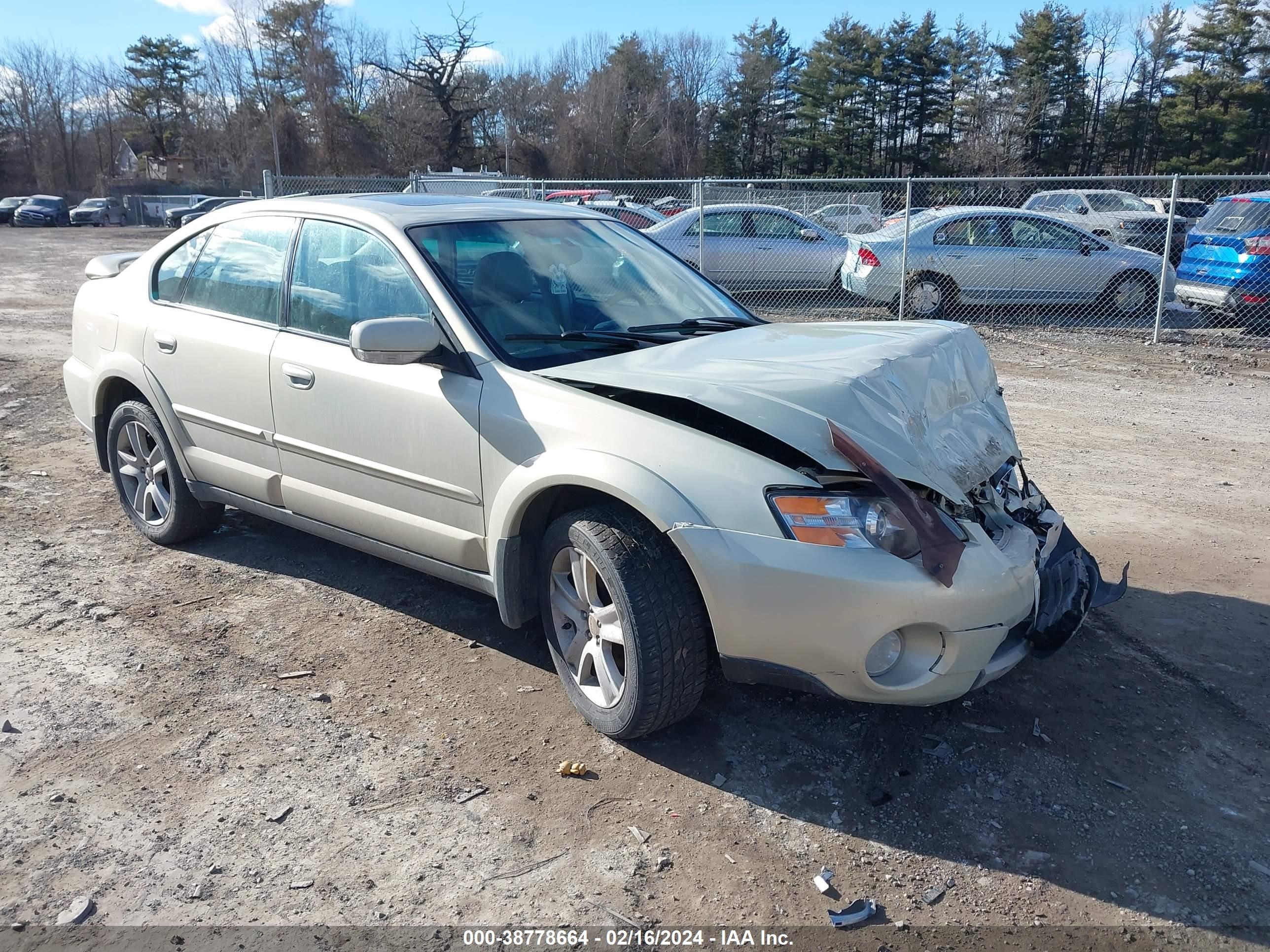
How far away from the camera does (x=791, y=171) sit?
65.0 metres

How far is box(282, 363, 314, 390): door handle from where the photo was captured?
13.4 ft

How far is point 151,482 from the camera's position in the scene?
5.15m

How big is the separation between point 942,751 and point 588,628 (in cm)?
126

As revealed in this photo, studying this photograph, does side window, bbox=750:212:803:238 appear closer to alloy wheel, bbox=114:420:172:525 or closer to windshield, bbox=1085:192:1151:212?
windshield, bbox=1085:192:1151:212

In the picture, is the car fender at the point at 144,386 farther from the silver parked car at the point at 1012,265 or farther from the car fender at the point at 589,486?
the silver parked car at the point at 1012,265

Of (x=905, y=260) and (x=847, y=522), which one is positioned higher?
(x=905, y=260)

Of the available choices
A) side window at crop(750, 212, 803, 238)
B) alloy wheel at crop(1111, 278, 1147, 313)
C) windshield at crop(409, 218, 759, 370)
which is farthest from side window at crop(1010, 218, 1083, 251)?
windshield at crop(409, 218, 759, 370)

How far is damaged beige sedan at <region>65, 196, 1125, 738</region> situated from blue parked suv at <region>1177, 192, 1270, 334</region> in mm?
9863

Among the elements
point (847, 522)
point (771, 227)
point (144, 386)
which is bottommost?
point (847, 522)

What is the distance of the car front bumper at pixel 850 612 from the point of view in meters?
2.89

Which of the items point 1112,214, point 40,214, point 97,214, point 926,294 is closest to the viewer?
point 926,294

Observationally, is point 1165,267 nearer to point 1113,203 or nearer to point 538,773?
point 1113,203

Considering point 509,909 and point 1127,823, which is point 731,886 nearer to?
point 509,909

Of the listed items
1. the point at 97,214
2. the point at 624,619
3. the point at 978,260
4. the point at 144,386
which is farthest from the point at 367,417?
the point at 97,214
